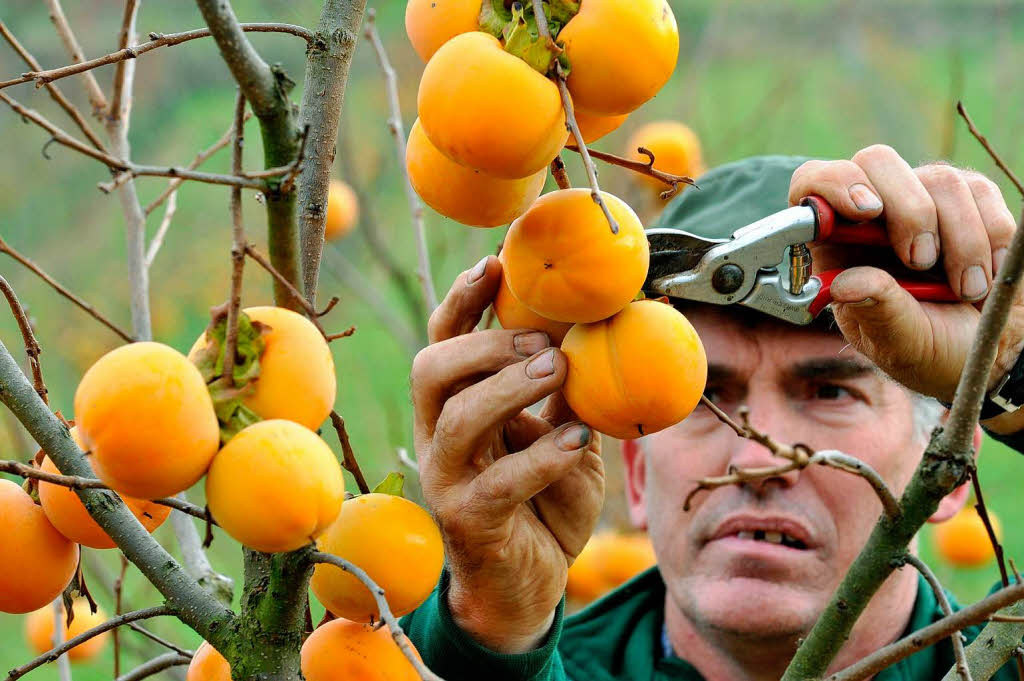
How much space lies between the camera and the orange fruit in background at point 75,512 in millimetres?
1011

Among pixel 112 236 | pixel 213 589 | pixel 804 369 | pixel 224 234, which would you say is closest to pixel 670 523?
pixel 804 369

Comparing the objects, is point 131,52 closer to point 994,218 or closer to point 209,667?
point 209,667

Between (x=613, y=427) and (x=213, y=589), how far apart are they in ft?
1.71

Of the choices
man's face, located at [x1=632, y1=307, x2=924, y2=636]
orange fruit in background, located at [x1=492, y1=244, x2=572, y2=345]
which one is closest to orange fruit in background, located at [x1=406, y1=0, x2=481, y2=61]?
orange fruit in background, located at [x1=492, y1=244, x2=572, y2=345]

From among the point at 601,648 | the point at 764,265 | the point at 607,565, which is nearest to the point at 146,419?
the point at 764,265

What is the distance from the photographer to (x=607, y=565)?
10.8 ft

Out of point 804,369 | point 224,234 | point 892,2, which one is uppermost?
point 892,2

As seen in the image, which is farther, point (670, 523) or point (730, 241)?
point (670, 523)

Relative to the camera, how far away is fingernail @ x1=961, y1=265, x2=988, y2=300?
54.4 inches

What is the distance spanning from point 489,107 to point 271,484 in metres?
0.32

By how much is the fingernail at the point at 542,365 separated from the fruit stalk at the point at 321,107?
22 centimetres

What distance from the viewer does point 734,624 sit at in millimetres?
2018

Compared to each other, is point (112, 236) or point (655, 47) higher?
point (112, 236)

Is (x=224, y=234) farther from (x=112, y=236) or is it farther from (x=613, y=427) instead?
(x=613, y=427)
